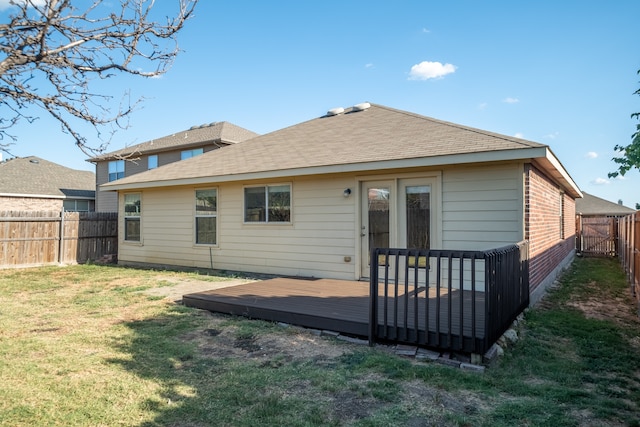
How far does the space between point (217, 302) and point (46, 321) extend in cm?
236

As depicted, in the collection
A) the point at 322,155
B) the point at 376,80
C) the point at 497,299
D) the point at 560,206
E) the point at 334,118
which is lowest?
the point at 497,299

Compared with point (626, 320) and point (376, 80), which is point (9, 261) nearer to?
Result: point (376, 80)

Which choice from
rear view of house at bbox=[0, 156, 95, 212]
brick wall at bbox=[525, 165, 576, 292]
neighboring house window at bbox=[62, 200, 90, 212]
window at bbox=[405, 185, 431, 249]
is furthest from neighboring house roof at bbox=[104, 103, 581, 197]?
neighboring house window at bbox=[62, 200, 90, 212]

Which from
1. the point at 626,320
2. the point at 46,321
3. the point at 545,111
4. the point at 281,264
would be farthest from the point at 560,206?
the point at 46,321

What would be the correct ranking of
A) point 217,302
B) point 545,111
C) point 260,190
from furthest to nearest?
1. point 545,111
2. point 260,190
3. point 217,302

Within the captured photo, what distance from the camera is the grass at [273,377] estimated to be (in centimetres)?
286

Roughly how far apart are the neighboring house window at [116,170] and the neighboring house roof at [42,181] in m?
2.33

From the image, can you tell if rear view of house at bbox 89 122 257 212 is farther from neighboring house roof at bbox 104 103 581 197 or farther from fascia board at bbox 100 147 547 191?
fascia board at bbox 100 147 547 191

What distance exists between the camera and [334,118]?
12.0 m

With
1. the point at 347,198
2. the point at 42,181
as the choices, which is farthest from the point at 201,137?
the point at 347,198

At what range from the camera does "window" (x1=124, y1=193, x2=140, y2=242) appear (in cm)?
1230

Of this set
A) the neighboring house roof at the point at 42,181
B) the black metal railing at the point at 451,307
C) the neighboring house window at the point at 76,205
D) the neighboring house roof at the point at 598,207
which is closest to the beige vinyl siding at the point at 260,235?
the black metal railing at the point at 451,307

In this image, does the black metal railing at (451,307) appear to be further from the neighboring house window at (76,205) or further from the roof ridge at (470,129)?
the neighboring house window at (76,205)

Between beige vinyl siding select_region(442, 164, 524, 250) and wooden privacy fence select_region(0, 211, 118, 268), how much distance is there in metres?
12.1
